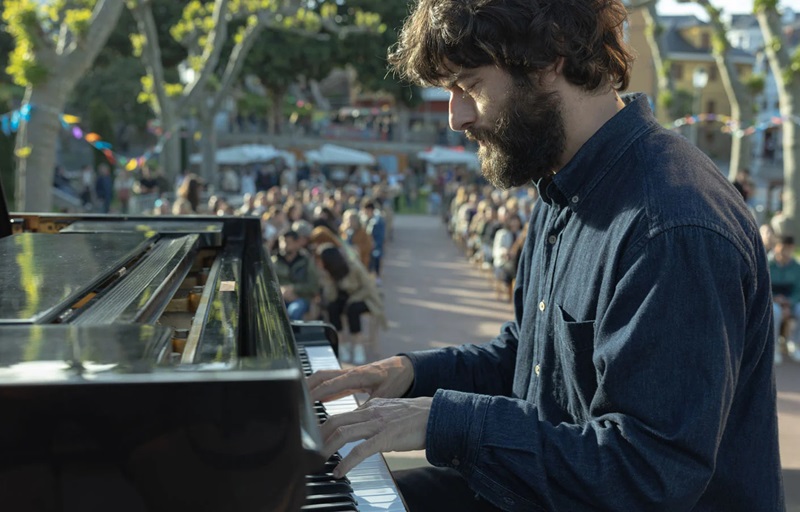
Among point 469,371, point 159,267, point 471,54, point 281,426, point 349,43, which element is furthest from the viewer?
point 349,43

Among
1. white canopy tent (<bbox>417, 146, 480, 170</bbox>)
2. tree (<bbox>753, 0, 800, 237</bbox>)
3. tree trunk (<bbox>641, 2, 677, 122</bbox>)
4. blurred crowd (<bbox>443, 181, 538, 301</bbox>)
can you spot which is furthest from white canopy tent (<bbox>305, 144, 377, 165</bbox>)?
tree (<bbox>753, 0, 800, 237</bbox>)

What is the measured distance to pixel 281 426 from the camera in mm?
1290

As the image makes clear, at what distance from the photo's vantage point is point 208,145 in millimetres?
25797

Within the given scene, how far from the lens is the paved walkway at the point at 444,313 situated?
6299 mm

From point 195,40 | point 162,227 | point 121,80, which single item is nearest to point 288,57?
point 121,80

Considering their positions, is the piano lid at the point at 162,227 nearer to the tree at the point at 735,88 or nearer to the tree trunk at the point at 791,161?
the tree trunk at the point at 791,161

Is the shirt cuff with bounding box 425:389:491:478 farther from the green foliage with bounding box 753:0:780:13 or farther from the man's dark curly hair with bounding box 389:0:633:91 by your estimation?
the green foliage with bounding box 753:0:780:13

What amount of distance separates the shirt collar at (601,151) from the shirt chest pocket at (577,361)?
0.29 m

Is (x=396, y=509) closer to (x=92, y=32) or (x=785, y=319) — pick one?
(x=785, y=319)

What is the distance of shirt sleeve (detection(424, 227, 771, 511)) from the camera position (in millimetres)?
1698

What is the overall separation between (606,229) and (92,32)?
9.14 meters

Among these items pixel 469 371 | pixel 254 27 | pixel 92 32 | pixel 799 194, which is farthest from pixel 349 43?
pixel 469 371

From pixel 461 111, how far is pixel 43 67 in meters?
Answer: 8.71

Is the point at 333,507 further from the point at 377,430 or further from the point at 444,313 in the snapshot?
the point at 444,313
